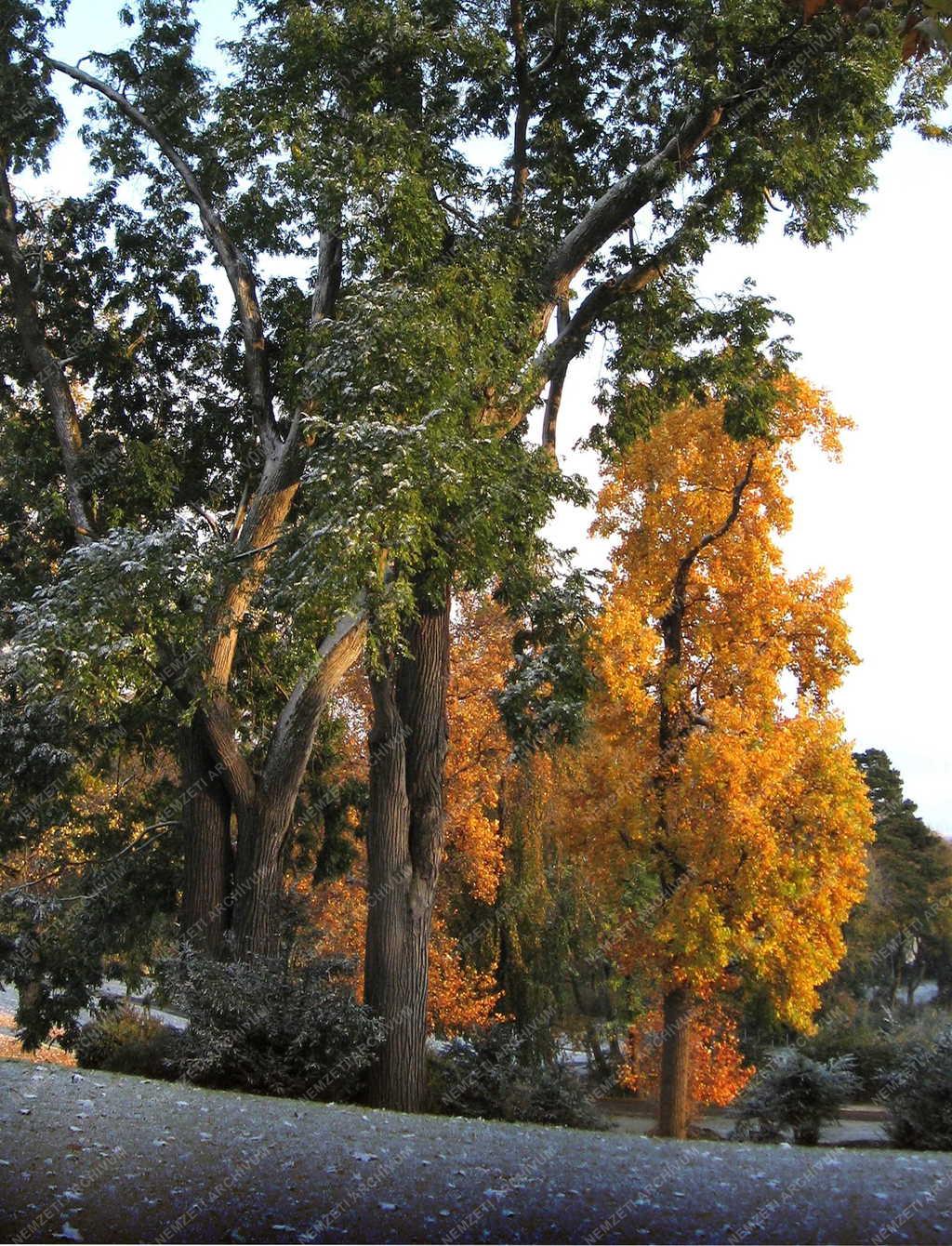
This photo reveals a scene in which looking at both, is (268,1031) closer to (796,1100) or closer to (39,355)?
(796,1100)

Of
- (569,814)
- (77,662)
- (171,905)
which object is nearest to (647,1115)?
(569,814)

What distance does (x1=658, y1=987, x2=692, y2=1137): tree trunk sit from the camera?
1792 centimetres

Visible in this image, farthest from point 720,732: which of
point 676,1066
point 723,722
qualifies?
point 676,1066

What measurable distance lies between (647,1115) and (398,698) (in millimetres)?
15767

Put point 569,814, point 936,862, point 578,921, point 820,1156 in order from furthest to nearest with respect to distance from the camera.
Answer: point 936,862 < point 578,921 < point 569,814 < point 820,1156

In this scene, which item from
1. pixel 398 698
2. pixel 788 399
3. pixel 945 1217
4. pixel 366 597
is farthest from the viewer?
pixel 788 399

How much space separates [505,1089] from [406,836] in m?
2.83

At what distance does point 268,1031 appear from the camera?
1104 cm

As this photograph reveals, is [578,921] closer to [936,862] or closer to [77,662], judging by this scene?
[77,662]

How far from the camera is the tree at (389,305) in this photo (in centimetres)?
1117

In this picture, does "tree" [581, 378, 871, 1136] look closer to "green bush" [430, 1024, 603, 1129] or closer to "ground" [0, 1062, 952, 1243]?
"green bush" [430, 1024, 603, 1129]

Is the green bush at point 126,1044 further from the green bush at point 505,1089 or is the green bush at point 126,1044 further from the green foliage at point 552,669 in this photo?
the green foliage at point 552,669

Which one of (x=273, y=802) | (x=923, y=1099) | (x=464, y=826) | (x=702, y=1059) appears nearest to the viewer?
(x=923, y=1099)

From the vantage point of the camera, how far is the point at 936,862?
39781 mm
